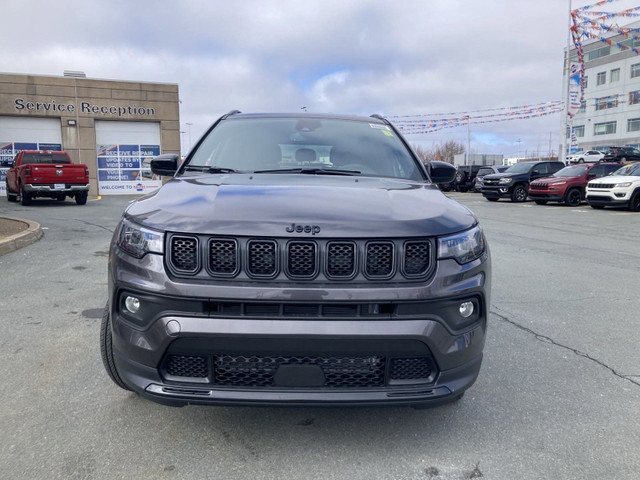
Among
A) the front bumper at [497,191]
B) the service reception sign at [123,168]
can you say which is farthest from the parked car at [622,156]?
the service reception sign at [123,168]

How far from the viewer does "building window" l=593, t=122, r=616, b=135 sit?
60875 millimetres

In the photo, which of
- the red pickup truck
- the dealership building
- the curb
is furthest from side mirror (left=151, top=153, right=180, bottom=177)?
the dealership building

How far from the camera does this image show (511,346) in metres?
3.94

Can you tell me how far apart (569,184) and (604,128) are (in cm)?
5133

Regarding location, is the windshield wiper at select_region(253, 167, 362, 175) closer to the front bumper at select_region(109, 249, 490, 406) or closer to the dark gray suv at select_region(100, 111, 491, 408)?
the dark gray suv at select_region(100, 111, 491, 408)

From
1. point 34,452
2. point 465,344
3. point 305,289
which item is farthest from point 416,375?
point 34,452

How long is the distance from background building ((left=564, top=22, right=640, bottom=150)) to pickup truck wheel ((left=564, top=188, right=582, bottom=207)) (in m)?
43.9

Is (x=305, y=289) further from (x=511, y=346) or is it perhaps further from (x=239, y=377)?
(x=511, y=346)

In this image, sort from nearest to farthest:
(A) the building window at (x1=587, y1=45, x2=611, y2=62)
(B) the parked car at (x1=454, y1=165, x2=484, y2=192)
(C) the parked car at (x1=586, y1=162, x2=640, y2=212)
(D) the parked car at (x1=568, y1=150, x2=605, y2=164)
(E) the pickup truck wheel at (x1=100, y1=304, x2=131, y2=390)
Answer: (E) the pickup truck wheel at (x1=100, y1=304, x2=131, y2=390) < (C) the parked car at (x1=586, y1=162, x2=640, y2=212) < (B) the parked car at (x1=454, y1=165, x2=484, y2=192) < (D) the parked car at (x1=568, y1=150, x2=605, y2=164) < (A) the building window at (x1=587, y1=45, x2=611, y2=62)

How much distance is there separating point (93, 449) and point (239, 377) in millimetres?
896

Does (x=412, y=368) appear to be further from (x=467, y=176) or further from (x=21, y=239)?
(x=467, y=176)

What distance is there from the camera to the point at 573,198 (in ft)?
65.2

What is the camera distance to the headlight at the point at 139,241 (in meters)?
2.23

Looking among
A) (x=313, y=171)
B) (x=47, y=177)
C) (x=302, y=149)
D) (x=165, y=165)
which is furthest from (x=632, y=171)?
(x=47, y=177)
